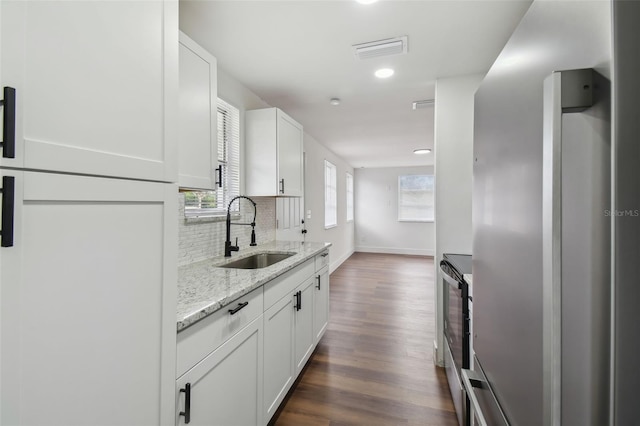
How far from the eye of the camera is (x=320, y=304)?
2.60 metres

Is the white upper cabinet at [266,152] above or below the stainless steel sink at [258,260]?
above

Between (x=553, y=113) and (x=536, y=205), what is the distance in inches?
7.6

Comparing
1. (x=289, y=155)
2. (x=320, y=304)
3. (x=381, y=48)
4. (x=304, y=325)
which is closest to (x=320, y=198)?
(x=289, y=155)

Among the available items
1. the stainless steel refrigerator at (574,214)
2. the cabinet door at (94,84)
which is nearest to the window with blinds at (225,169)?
the cabinet door at (94,84)

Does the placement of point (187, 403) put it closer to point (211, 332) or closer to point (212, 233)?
point (211, 332)

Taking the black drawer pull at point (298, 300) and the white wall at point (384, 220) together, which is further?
the white wall at point (384, 220)

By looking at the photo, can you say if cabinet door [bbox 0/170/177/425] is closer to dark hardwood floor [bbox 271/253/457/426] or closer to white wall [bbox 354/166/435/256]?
dark hardwood floor [bbox 271/253/457/426]

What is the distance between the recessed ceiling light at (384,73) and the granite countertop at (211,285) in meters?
1.59

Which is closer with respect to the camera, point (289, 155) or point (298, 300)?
point (298, 300)

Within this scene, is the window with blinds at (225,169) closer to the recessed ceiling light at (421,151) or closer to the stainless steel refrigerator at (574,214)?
the stainless steel refrigerator at (574,214)

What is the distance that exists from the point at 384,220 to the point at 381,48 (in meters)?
6.46

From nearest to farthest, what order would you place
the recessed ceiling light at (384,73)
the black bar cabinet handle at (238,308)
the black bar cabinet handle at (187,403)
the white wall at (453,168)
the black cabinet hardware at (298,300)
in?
1. the black bar cabinet handle at (187,403)
2. the black bar cabinet handle at (238,308)
3. the black cabinet hardware at (298,300)
4. the recessed ceiling light at (384,73)
5. the white wall at (453,168)

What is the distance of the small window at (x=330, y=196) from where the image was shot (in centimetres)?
547

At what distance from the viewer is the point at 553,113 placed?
47 centimetres
